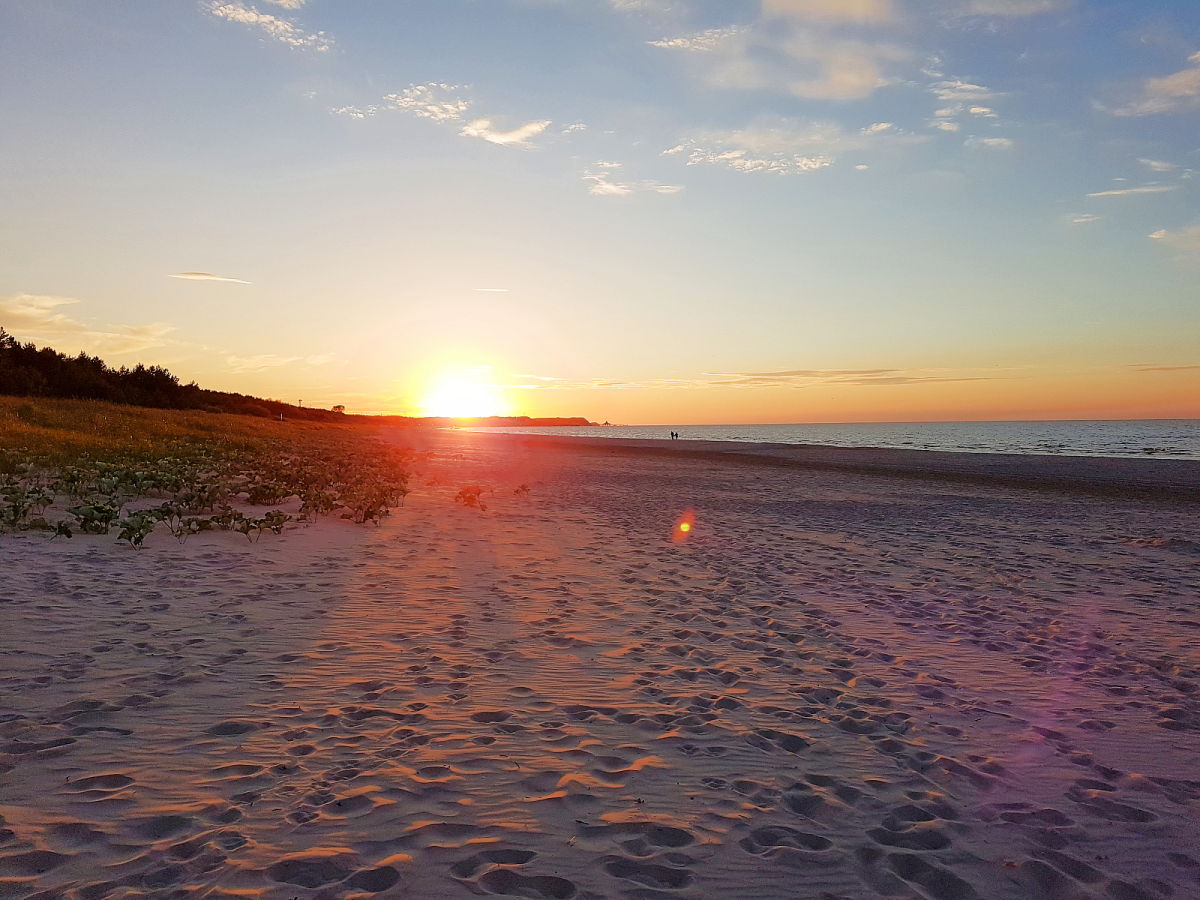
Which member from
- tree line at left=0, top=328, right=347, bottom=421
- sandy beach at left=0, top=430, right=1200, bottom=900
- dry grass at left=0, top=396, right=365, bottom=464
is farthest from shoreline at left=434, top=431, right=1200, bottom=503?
tree line at left=0, top=328, right=347, bottom=421

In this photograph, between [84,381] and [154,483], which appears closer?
[154,483]

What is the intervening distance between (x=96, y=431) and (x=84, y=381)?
76.8ft

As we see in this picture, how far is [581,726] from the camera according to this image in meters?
5.50

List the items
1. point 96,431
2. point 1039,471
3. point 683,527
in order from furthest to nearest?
1. point 1039,471
2. point 96,431
3. point 683,527

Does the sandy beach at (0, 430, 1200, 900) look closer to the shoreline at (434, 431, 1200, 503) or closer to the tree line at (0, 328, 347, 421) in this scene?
the shoreline at (434, 431, 1200, 503)

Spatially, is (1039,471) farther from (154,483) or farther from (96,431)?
(96,431)

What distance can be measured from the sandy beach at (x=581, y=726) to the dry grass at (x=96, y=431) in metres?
9.94

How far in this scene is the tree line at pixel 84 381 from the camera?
3762 centimetres

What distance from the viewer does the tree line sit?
37.6 metres

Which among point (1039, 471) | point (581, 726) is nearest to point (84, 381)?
point (581, 726)

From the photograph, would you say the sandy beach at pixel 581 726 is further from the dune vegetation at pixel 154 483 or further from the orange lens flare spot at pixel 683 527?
the orange lens flare spot at pixel 683 527

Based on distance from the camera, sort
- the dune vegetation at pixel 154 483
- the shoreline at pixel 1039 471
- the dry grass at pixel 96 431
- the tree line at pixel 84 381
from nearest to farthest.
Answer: the dune vegetation at pixel 154 483, the dry grass at pixel 96 431, the shoreline at pixel 1039 471, the tree line at pixel 84 381

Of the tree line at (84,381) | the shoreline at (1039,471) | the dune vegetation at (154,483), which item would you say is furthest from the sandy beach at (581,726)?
the tree line at (84,381)

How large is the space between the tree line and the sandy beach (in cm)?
3517
